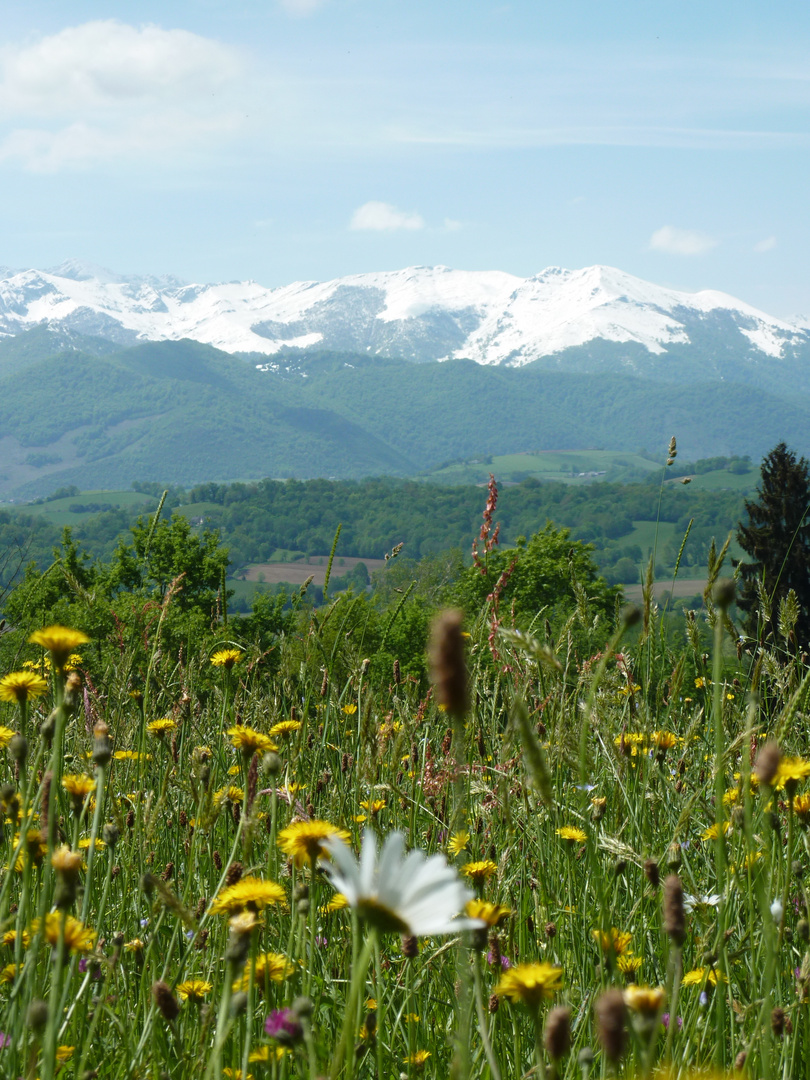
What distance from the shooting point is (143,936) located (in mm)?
1996

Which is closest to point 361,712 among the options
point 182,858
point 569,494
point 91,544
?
point 182,858

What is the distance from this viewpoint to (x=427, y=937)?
Answer: 1980mm

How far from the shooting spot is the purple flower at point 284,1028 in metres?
0.93

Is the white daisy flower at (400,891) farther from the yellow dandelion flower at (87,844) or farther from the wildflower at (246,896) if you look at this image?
the yellow dandelion flower at (87,844)

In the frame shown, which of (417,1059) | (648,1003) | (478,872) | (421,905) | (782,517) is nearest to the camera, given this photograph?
(421,905)

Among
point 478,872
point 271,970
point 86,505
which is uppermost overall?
point 478,872

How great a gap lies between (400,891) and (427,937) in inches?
57.9

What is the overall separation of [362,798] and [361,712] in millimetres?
630

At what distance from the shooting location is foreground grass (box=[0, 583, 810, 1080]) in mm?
997

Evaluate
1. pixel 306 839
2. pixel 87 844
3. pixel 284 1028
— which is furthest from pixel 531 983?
pixel 87 844

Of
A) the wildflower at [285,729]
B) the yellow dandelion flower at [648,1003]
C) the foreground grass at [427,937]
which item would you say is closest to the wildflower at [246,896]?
Result: the foreground grass at [427,937]

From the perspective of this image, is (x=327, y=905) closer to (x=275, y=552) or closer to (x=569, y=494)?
(x=275, y=552)

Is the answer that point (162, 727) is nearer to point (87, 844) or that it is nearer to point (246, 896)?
point (87, 844)

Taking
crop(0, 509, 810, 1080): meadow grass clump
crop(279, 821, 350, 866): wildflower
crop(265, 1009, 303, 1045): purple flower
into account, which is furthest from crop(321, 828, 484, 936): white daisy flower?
A: crop(279, 821, 350, 866): wildflower
